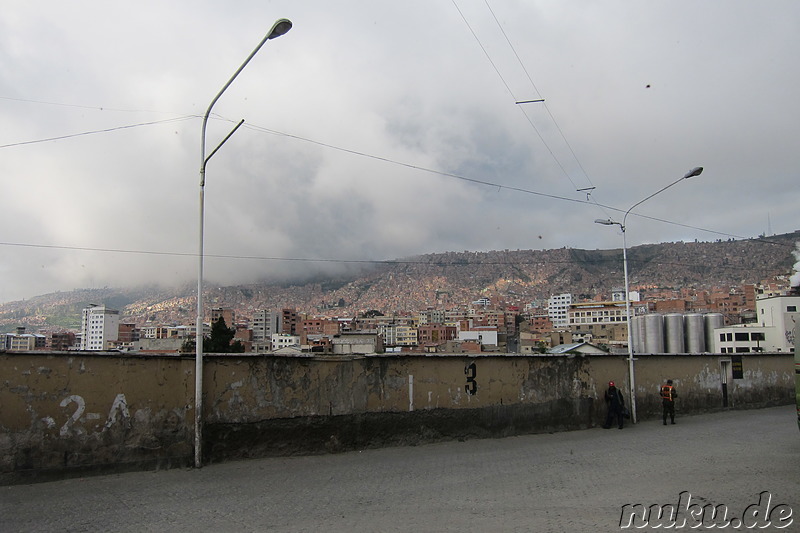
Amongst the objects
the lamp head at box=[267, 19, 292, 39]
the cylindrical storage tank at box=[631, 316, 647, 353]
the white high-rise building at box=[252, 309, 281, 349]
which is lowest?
the cylindrical storage tank at box=[631, 316, 647, 353]

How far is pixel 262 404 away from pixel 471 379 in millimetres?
5363

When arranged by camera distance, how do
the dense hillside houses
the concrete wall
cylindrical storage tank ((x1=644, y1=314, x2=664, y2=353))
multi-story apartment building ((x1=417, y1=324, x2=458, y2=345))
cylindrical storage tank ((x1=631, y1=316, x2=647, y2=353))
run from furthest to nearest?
multi-story apartment building ((x1=417, y1=324, x2=458, y2=345))
cylindrical storage tank ((x1=631, y1=316, x2=647, y2=353))
cylindrical storage tank ((x1=644, y1=314, x2=664, y2=353))
the dense hillside houses
the concrete wall

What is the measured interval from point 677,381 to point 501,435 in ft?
31.3

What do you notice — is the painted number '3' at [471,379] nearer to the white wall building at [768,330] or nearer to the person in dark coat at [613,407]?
the person in dark coat at [613,407]

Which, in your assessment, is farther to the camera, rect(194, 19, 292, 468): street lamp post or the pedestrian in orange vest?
the pedestrian in orange vest

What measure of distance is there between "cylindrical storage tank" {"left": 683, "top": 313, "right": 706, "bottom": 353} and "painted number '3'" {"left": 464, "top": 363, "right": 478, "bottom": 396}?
10395 cm

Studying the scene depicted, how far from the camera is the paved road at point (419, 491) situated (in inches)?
278

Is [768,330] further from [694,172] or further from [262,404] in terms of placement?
[262,404]

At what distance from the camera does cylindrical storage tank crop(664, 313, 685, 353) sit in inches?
4272

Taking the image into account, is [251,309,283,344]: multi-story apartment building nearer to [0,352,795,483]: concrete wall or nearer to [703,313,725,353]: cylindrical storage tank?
[703,313,725,353]: cylindrical storage tank

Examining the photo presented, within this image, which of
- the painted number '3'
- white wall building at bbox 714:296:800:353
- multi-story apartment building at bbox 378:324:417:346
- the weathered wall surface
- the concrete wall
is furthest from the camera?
multi-story apartment building at bbox 378:324:417:346

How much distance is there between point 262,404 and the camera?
11102 mm

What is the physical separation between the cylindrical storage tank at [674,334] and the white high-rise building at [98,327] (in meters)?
106

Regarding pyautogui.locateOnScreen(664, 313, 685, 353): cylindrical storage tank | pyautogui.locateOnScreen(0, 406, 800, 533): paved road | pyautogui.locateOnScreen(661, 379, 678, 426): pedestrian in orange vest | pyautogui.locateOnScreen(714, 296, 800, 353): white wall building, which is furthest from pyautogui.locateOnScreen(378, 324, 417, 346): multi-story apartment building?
Result: pyautogui.locateOnScreen(0, 406, 800, 533): paved road
